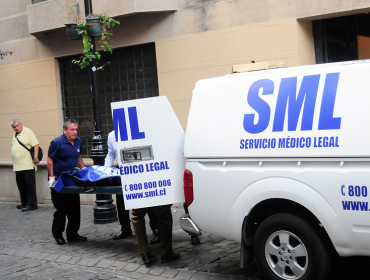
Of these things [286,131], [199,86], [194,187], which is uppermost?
[199,86]

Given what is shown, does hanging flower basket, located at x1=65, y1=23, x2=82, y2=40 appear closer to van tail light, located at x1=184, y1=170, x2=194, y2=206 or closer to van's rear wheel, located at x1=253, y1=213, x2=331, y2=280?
van tail light, located at x1=184, y1=170, x2=194, y2=206

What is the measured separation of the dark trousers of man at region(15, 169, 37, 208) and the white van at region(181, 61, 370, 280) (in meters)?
6.76

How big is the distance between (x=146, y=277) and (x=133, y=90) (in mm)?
6151

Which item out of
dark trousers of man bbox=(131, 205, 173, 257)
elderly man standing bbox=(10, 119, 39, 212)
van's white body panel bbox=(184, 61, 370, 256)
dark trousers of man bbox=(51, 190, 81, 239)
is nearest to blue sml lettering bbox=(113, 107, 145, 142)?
van's white body panel bbox=(184, 61, 370, 256)

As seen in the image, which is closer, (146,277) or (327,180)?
(327,180)

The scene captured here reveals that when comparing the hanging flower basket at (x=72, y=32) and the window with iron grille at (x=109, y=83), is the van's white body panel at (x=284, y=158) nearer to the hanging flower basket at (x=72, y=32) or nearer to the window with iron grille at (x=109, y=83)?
the hanging flower basket at (x=72, y=32)

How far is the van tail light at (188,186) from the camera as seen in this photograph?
5.63m

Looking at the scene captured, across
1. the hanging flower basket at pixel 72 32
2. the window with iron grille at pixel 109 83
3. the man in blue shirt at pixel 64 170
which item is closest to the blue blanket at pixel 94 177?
the man in blue shirt at pixel 64 170

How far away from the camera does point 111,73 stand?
38.9 ft

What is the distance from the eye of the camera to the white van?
14.7 feet

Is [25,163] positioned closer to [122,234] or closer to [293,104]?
[122,234]

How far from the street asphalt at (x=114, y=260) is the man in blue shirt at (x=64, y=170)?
8.6 inches

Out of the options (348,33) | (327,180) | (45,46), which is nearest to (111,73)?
(45,46)

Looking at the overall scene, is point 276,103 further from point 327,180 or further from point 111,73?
point 111,73
